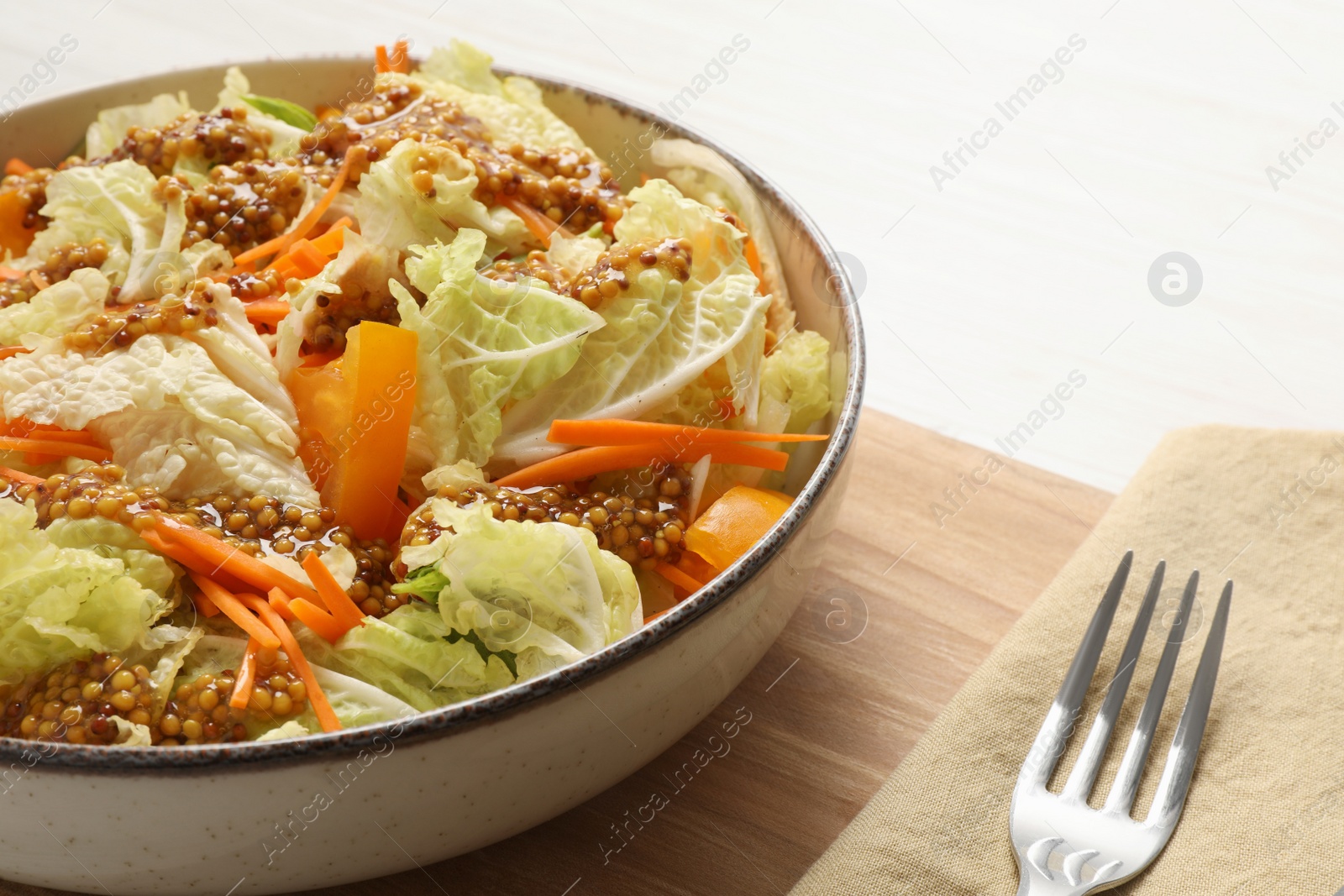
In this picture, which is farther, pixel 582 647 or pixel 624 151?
pixel 624 151

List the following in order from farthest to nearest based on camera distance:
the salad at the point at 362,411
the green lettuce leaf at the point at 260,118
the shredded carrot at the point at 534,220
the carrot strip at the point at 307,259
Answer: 1. the green lettuce leaf at the point at 260,118
2. the shredded carrot at the point at 534,220
3. the carrot strip at the point at 307,259
4. the salad at the point at 362,411

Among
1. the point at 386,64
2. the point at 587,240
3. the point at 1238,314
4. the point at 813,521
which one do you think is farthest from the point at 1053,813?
the point at 1238,314

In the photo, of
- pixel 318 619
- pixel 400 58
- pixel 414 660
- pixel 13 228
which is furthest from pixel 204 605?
pixel 400 58

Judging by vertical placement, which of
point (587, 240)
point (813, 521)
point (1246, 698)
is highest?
point (587, 240)

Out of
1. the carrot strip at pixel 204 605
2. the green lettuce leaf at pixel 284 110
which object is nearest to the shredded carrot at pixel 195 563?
the carrot strip at pixel 204 605

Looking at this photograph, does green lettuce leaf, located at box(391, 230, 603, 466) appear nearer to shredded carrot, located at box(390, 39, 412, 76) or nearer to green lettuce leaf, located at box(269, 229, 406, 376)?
green lettuce leaf, located at box(269, 229, 406, 376)

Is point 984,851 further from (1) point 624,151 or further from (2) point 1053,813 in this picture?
(1) point 624,151

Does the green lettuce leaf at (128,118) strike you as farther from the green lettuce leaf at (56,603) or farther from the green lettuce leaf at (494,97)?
the green lettuce leaf at (56,603)
